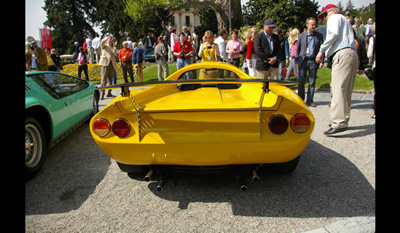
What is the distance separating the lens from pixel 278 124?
7.61 ft

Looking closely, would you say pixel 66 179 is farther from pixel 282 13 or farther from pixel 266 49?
pixel 282 13

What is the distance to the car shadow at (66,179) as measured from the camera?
8.69 ft

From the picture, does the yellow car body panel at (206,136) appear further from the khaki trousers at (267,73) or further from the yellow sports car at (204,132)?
the khaki trousers at (267,73)

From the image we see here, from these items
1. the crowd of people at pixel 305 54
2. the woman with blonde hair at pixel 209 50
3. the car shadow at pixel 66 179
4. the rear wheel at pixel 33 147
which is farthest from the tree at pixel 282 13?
the rear wheel at pixel 33 147

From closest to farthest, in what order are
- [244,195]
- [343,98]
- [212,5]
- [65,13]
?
[244,195], [343,98], [212,5], [65,13]

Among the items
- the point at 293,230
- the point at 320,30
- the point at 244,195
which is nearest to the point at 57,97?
the point at 244,195

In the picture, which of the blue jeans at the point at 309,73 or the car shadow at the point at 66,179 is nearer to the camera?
the car shadow at the point at 66,179

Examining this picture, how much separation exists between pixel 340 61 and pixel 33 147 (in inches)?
174

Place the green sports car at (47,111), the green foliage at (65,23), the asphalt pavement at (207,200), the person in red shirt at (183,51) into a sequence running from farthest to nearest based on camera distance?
the green foliage at (65,23), the person in red shirt at (183,51), the green sports car at (47,111), the asphalt pavement at (207,200)

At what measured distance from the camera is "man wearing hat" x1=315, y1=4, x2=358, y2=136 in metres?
4.33

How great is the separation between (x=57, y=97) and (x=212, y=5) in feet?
63.1

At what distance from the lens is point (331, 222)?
7.31 ft
